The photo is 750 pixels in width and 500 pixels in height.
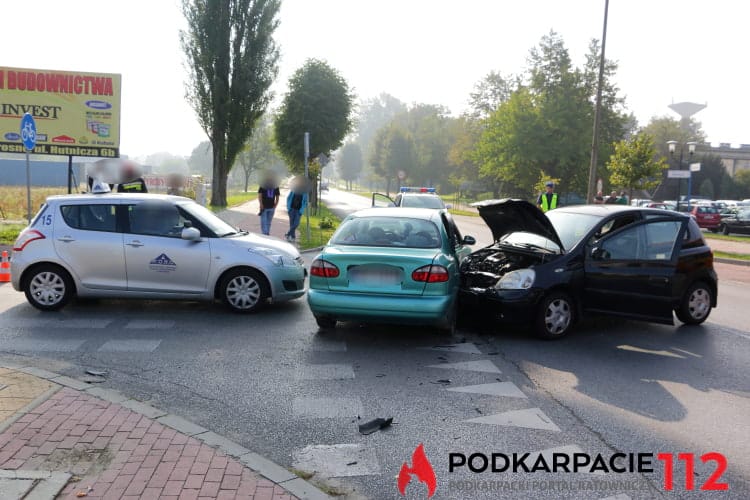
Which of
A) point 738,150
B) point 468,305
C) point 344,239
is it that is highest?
point 738,150

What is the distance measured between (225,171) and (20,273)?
2654 centimetres

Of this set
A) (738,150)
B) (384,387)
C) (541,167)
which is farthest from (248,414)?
(738,150)

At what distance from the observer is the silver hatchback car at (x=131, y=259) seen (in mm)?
8117

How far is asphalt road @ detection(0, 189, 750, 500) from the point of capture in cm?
406

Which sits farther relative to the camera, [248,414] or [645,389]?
[645,389]

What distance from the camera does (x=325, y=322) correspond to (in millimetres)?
7438

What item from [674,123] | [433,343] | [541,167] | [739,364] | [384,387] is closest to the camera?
[384,387]

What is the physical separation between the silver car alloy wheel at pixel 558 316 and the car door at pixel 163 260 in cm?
444

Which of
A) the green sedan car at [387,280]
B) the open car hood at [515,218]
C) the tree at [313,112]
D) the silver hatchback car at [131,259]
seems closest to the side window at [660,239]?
the open car hood at [515,218]

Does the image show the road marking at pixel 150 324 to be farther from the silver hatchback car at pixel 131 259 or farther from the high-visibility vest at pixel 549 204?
the high-visibility vest at pixel 549 204

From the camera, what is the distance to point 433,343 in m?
7.16

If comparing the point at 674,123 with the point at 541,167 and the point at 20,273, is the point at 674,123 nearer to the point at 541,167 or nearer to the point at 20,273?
the point at 541,167

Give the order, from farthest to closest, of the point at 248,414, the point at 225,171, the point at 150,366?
the point at 225,171
the point at 150,366
the point at 248,414

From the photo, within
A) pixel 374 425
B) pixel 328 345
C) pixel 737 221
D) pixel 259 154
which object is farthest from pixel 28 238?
pixel 259 154
